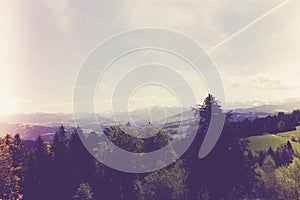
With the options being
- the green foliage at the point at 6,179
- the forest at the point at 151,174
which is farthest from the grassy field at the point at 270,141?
the green foliage at the point at 6,179

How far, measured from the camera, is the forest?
51.5 meters

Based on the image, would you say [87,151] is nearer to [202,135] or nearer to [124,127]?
[124,127]

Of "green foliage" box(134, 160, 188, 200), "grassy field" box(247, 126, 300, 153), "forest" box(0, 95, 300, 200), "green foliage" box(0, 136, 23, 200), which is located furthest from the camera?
"grassy field" box(247, 126, 300, 153)

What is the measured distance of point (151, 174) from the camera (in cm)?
5616

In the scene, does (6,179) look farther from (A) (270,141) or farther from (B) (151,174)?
(A) (270,141)

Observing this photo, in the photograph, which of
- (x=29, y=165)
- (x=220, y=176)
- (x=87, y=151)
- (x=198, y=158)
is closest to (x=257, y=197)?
(x=220, y=176)

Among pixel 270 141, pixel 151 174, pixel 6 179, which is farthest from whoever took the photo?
pixel 270 141

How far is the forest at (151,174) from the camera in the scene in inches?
2029

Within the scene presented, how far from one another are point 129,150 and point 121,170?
15.0ft

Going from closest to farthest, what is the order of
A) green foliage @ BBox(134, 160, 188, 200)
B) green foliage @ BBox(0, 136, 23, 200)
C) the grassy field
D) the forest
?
the forest < green foliage @ BBox(134, 160, 188, 200) < green foliage @ BBox(0, 136, 23, 200) < the grassy field

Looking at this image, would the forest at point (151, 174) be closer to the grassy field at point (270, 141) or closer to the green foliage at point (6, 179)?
the green foliage at point (6, 179)

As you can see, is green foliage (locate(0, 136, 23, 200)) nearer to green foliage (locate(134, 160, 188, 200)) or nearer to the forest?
the forest

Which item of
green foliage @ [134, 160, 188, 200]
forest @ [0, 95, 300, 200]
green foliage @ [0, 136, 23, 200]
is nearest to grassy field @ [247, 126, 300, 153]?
forest @ [0, 95, 300, 200]

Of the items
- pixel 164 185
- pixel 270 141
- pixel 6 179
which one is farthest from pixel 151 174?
pixel 270 141
